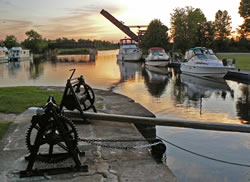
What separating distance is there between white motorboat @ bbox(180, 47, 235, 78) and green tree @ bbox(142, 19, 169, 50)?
30341 mm

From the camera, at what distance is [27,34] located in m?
130

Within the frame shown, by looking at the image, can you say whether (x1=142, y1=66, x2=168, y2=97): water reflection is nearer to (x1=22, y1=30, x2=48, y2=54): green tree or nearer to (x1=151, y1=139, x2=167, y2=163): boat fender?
(x1=151, y1=139, x2=167, y2=163): boat fender

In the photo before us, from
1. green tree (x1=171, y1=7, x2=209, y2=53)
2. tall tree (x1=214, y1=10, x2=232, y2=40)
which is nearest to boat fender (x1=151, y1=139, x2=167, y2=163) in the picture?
green tree (x1=171, y1=7, x2=209, y2=53)

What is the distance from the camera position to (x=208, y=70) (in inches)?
936

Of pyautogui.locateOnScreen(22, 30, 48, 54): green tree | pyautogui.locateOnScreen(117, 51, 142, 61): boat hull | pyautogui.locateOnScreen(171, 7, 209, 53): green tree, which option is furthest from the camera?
pyautogui.locateOnScreen(22, 30, 48, 54): green tree

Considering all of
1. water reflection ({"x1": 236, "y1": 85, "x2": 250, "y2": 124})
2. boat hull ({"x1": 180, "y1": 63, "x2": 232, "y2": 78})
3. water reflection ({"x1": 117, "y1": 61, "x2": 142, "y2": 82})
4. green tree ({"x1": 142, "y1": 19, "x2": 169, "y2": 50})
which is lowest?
water reflection ({"x1": 236, "y1": 85, "x2": 250, "y2": 124})

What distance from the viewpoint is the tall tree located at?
237 ft

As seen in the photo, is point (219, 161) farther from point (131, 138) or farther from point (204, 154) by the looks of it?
point (131, 138)

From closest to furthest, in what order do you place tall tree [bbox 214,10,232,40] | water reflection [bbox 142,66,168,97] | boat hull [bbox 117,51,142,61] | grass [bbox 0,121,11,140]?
grass [bbox 0,121,11,140], water reflection [bbox 142,66,168,97], boat hull [bbox 117,51,142,61], tall tree [bbox 214,10,232,40]

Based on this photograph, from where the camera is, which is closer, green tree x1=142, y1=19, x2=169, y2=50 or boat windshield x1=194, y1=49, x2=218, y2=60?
boat windshield x1=194, y1=49, x2=218, y2=60

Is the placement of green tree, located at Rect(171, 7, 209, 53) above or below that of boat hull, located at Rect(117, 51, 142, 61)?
above

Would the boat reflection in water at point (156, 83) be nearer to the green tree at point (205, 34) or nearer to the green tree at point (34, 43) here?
the green tree at point (205, 34)

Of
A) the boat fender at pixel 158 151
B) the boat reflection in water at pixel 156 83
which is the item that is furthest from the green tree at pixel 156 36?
the boat fender at pixel 158 151

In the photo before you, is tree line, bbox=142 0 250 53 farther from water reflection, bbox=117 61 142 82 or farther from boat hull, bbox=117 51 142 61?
water reflection, bbox=117 61 142 82
